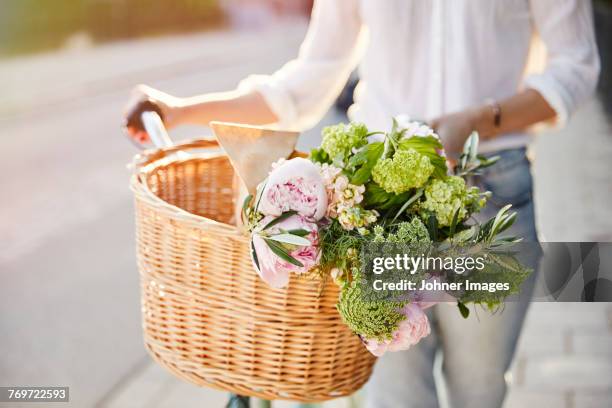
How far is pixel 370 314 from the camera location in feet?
4.53

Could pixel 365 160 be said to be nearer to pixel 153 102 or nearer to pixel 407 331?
pixel 407 331

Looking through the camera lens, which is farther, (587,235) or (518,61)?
(587,235)

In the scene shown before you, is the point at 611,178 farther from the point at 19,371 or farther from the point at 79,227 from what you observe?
the point at 19,371

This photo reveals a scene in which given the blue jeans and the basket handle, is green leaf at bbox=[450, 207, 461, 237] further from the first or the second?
the basket handle

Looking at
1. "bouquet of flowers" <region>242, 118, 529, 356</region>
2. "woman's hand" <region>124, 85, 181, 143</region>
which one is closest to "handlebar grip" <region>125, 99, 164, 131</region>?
"woman's hand" <region>124, 85, 181, 143</region>

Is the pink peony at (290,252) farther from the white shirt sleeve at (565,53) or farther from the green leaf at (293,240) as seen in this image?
the white shirt sleeve at (565,53)

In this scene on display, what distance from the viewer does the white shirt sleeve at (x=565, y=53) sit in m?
2.06

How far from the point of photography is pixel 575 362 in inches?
154

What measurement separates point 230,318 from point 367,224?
0.42 metres

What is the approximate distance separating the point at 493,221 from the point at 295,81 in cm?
98

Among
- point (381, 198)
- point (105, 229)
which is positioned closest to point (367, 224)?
point (381, 198)

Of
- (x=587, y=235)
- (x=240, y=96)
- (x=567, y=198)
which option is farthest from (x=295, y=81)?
(x=567, y=198)

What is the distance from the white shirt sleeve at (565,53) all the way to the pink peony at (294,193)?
0.87m

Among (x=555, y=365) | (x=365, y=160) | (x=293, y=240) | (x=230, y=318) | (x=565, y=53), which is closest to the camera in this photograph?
(x=293, y=240)
